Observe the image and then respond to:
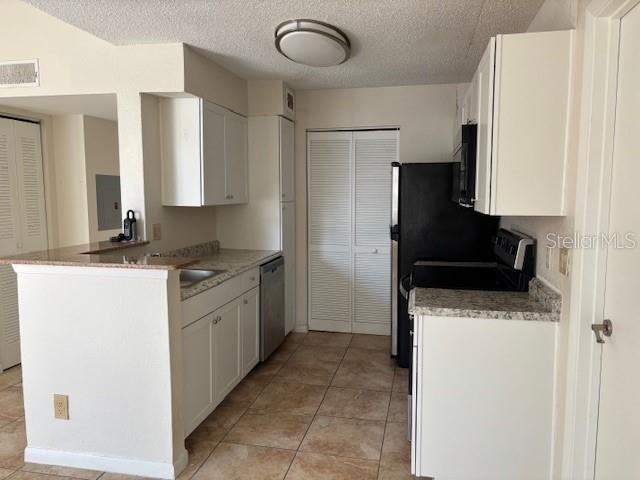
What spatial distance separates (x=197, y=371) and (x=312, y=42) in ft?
6.50

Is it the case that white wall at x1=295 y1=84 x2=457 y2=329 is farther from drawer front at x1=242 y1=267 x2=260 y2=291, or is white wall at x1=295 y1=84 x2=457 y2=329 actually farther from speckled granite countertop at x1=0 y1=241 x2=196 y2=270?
speckled granite countertop at x1=0 y1=241 x2=196 y2=270

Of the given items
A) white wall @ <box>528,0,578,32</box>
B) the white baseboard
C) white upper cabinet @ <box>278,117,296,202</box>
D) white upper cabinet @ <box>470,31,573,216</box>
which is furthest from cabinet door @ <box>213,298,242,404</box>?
white wall @ <box>528,0,578,32</box>

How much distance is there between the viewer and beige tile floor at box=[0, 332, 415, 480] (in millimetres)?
2244

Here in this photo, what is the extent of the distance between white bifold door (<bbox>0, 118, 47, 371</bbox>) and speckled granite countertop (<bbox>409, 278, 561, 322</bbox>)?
308 cm

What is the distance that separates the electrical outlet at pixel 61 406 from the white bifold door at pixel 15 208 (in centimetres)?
155

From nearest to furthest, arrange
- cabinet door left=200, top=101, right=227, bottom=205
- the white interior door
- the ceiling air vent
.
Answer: the white interior door
the ceiling air vent
cabinet door left=200, top=101, right=227, bottom=205

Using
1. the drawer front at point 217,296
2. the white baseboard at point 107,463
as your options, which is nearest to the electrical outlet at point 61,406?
the white baseboard at point 107,463

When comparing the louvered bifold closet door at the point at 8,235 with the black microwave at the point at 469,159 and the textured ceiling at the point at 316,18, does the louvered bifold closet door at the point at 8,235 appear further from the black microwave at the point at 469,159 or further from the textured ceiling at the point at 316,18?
the black microwave at the point at 469,159

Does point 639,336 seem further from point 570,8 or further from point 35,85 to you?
point 35,85

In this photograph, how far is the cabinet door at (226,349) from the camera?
8.98ft

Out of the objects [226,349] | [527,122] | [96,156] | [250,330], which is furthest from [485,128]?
[96,156]

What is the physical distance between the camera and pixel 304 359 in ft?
12.4

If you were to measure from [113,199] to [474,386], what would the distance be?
357 centimetres

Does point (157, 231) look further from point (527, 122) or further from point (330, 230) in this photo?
point (527, 122)
